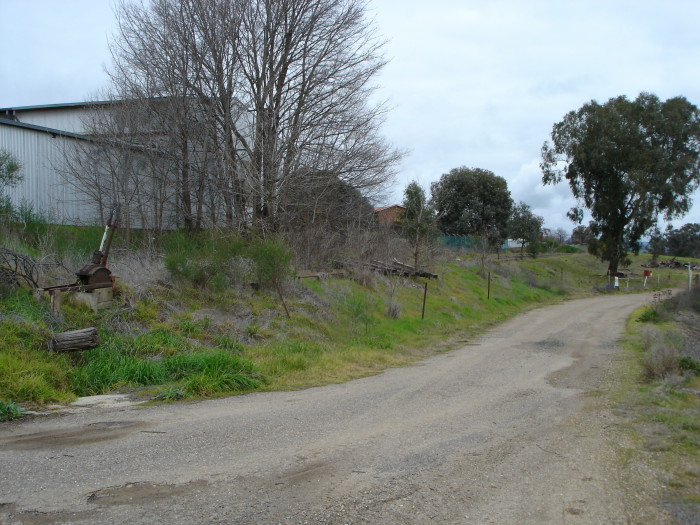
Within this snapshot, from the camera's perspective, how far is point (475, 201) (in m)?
55.8

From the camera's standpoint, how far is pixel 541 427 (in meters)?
7.85

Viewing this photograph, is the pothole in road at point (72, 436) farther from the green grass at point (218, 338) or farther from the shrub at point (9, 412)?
the green grass at point (218, 338)

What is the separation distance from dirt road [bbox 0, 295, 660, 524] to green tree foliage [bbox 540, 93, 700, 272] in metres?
42.9

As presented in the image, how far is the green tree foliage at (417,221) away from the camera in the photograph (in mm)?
27797

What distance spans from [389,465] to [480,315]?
21.4 metres

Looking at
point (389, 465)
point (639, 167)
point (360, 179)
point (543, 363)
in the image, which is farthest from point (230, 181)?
point (639, 167)

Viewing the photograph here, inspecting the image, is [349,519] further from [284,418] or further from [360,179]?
[360,179]

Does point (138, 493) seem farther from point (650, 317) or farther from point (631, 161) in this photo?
point (631, 161)

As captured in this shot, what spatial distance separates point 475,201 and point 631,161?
1377cm

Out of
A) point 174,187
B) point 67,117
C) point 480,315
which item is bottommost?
point 480,315

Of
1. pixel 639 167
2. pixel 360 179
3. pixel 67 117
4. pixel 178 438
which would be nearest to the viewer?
pixel 178 438

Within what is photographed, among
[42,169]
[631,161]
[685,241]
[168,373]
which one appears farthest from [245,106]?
[685,241]

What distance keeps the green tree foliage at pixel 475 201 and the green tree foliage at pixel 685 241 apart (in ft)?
149

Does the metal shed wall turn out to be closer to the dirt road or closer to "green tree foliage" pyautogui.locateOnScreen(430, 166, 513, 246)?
the dirt road
